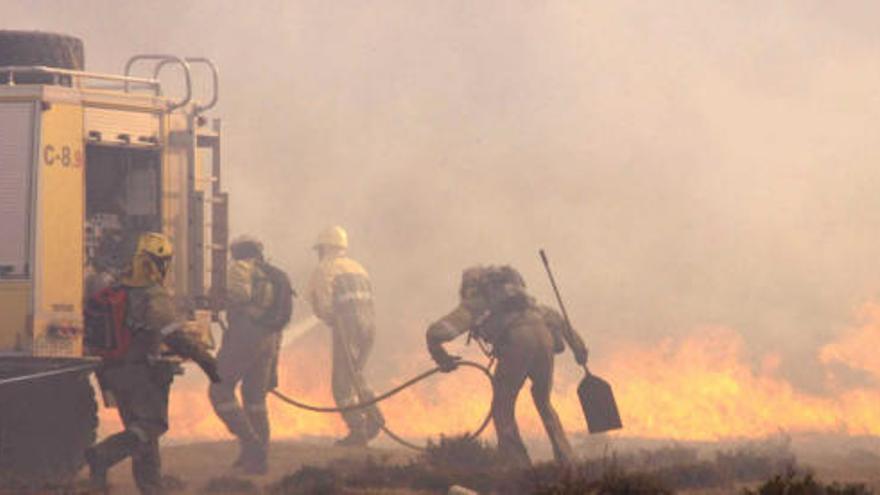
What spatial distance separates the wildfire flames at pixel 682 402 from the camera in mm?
27312

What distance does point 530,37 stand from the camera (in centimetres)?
4253

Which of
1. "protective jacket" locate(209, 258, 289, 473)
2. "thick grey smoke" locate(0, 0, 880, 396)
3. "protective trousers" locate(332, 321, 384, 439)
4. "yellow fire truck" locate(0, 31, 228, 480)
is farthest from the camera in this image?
"thick grey smoke" locate(0, 0, 880, 396)

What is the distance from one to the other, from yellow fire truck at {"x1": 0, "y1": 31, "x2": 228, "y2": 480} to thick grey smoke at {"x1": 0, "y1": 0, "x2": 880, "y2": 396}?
53.4ft

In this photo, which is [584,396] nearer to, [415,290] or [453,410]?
[453,410]

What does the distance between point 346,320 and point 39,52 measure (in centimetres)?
595

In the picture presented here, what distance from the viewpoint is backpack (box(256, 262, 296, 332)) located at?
2136cm

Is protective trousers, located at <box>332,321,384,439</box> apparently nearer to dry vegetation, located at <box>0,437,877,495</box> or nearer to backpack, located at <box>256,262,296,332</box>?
dry vegetation, located at <box>0,437,877,495</box>

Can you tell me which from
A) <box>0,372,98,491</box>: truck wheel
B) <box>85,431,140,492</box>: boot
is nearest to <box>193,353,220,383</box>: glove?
<box>85,431,140,492</box>: boot

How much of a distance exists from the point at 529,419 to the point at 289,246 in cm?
1166

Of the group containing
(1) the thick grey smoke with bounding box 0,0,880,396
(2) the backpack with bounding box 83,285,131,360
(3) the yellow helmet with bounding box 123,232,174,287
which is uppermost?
(1) the thick grey smoke with bounding box 0,0,880,396

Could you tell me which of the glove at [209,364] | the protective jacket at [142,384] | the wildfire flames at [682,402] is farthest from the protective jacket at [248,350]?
the wildfire flames at [682,402]

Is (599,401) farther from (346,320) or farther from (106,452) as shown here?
(106,452)

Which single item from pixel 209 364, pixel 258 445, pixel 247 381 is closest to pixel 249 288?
pixel 247 381

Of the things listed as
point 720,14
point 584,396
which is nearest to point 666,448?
point 584,396
